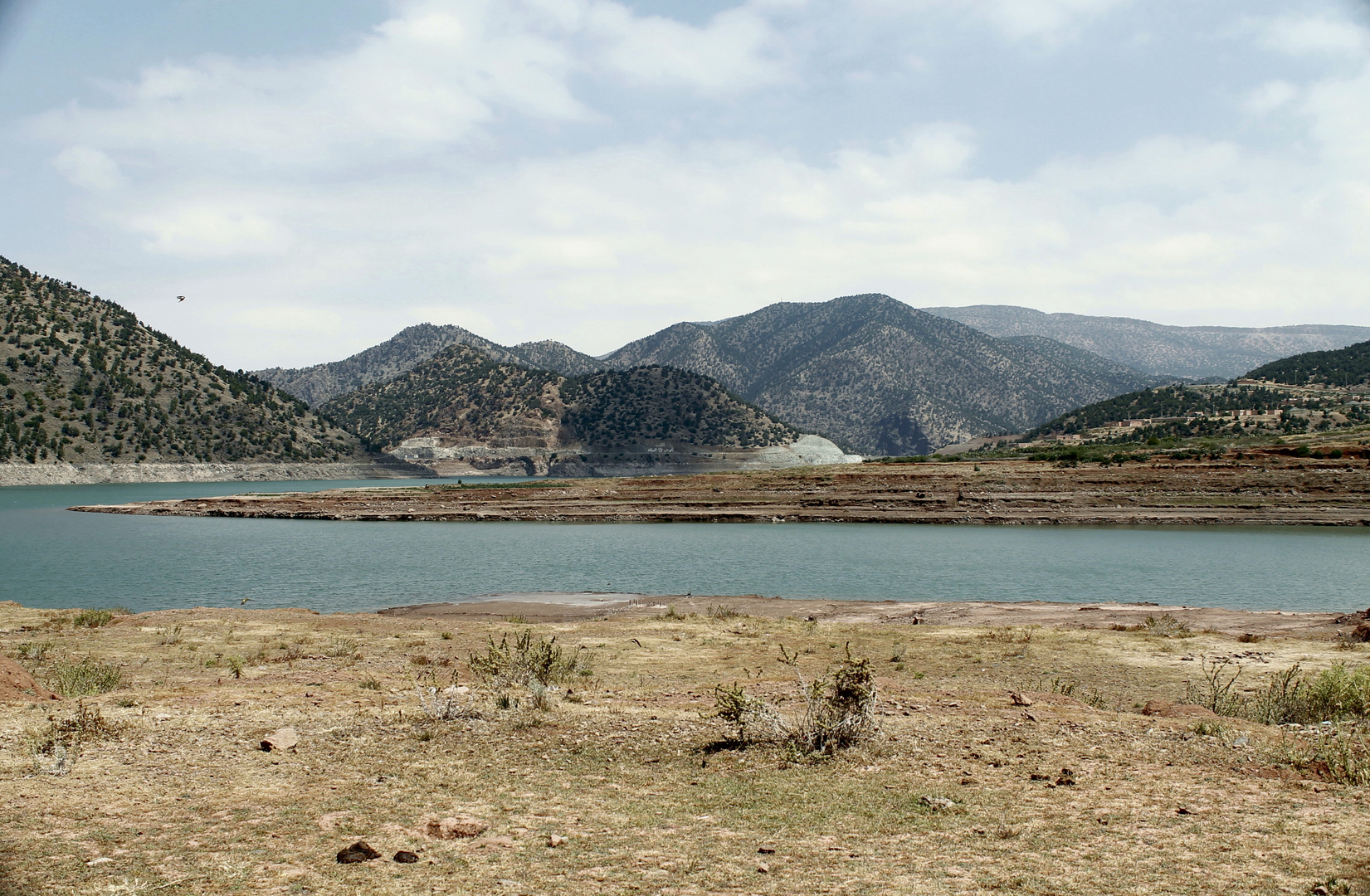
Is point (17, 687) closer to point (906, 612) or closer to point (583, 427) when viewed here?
point (906, 612)

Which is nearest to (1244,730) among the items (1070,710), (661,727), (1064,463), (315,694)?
(1070,710)

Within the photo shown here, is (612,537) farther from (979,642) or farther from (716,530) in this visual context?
(979,642)

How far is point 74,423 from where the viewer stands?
102062 mm

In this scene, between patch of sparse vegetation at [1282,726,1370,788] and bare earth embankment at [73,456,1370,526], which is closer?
patch of sparse vegetation at [1282,726,1370,788]

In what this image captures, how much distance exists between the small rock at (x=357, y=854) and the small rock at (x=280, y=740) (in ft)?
11.1

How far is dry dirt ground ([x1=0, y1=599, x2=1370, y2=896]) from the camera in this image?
18.7 feet

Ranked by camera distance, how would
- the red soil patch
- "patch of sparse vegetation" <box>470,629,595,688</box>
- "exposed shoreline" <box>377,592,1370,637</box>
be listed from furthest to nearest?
1. "exposed shoreline" <box>377,592,1370,637</box>
2. "patch of sparse vegetation" <box>470,629,595,688</box>
3. the red soil patch

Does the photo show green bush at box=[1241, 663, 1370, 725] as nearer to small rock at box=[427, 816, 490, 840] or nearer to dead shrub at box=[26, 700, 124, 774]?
small rock at box=[427, 816, 490, 840]

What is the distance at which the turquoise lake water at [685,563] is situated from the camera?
1089 inches

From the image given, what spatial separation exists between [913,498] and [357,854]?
5836 centimetres

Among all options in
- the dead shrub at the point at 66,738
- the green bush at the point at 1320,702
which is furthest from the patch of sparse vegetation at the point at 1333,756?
the dead shrub at the point at 66,738

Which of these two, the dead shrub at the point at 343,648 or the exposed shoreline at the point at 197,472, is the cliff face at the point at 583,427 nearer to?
the exposed shoreline at the point at 197,472

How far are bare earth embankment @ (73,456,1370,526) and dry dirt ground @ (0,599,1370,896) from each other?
44.7 meters

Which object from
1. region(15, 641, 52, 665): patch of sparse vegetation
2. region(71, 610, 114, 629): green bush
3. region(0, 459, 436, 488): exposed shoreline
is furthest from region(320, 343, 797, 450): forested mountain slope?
region(15, 641, 52, 665): patch of sparse vegetation
